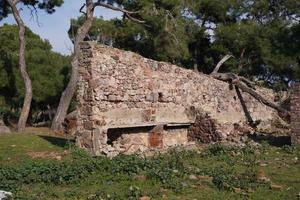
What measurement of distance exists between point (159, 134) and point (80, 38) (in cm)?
848

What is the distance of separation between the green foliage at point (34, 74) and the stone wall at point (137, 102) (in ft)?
33.3

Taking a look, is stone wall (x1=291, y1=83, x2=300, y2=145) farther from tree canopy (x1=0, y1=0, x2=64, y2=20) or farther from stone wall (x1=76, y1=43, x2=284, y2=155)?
tree canopy (x1=0, y1=0, x2=64, y2=20)

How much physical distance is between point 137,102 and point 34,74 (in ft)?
40.0

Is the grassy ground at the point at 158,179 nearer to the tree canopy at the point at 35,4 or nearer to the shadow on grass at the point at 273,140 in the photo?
the shadow on grass at the point at 273,140

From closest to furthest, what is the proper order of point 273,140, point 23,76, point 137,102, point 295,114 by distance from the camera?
point 137,102 → point 295,114 → point 273,140 → point 23,76

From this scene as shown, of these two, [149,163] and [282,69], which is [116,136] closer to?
[149,163]

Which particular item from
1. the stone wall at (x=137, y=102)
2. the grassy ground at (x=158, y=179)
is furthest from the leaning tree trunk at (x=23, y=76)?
the grassy ground at (x=158, y=179)

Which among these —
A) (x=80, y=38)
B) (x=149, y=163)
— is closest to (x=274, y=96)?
(x=80, y=38)

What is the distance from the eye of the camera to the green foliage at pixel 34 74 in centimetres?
2395

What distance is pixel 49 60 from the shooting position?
25.0m

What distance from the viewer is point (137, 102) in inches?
513

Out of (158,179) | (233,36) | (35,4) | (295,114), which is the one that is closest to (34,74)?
(35,4)

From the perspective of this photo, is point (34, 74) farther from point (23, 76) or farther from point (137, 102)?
point (137, 102)

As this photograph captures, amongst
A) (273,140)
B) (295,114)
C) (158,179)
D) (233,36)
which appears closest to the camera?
(158,179)
